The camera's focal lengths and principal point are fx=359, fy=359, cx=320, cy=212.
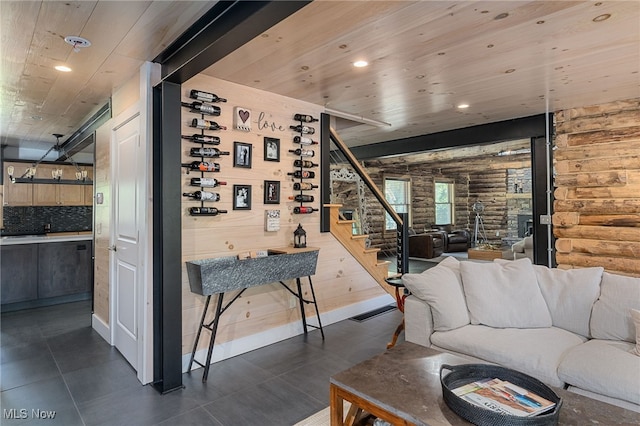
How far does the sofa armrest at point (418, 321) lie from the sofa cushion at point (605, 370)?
2.77 ft

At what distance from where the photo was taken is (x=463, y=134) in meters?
5.12

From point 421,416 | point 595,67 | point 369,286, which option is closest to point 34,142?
point 369,286

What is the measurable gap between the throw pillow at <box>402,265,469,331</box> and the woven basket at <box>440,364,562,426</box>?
0.83m

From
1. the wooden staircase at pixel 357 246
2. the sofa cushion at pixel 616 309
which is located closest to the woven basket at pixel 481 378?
the sofa cushion at pixel 616 309

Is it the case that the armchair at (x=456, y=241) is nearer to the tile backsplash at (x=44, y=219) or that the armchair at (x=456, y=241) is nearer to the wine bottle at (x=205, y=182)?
the wine bottle at (x=205, y=182)

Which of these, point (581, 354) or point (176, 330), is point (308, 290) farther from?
point (581, 354)

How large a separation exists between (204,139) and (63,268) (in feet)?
11.9

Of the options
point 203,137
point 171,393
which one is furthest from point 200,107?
point 171,393

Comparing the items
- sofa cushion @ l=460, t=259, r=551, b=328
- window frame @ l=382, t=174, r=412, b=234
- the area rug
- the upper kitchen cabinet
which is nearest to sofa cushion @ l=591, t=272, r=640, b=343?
sofa cushion @ l=460, t=259, r=551, b=328

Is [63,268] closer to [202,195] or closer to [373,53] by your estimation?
[202,195]

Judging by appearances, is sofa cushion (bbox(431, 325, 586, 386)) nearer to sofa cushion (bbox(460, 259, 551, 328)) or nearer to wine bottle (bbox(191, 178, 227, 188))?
sofa cushion (bbox(460, 259, 551, 328))

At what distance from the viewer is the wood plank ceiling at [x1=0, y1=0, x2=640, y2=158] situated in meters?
2.02

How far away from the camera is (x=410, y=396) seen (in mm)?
1587

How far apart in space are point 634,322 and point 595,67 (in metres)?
1.99
